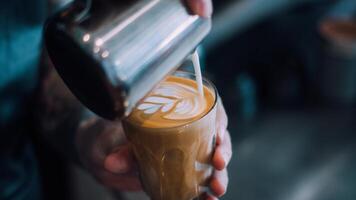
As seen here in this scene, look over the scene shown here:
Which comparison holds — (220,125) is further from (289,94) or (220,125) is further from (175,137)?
(289,94)

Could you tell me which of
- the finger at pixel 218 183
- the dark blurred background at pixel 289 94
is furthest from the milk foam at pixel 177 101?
the dark blurred background at pixel 289 94

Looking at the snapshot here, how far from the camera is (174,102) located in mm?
698

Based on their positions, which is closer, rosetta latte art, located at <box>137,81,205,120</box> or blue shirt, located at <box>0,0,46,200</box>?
rosetta latte art, located at <box>137,81,205,120</box>

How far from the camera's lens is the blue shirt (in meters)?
0.98

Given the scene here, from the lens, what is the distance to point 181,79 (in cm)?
73

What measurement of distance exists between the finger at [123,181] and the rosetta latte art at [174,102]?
187 millimetres

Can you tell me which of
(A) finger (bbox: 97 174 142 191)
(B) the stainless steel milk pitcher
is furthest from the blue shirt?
(B) the stainless steel milk pitcher

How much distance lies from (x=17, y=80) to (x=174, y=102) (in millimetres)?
442

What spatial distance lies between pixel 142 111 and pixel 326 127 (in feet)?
5.20

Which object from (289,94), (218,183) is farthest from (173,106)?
(289,94)

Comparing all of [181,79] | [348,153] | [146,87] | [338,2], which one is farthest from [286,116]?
Answer: [146,87]

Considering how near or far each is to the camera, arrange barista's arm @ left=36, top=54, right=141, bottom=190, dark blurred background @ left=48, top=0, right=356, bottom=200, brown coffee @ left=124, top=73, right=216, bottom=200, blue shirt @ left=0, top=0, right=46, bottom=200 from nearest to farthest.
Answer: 1. brown coffee @ left=124, top=73, right=216, bottom=200
2. barista's arm @ left=36, top=54, right=141, bottom=190
3. blue shirt @ left=0, top=0, right=46, bottom=200
4. dark blurred background @ left=48, top=0, right=356, bottom=200

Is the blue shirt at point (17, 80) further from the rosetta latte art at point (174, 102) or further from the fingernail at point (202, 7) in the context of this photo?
Answer: the fingernail at point (202, 7)

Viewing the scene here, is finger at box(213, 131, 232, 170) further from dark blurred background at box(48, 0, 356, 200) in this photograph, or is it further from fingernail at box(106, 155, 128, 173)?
dark blurred background at box(48, 0, 356, 200)
